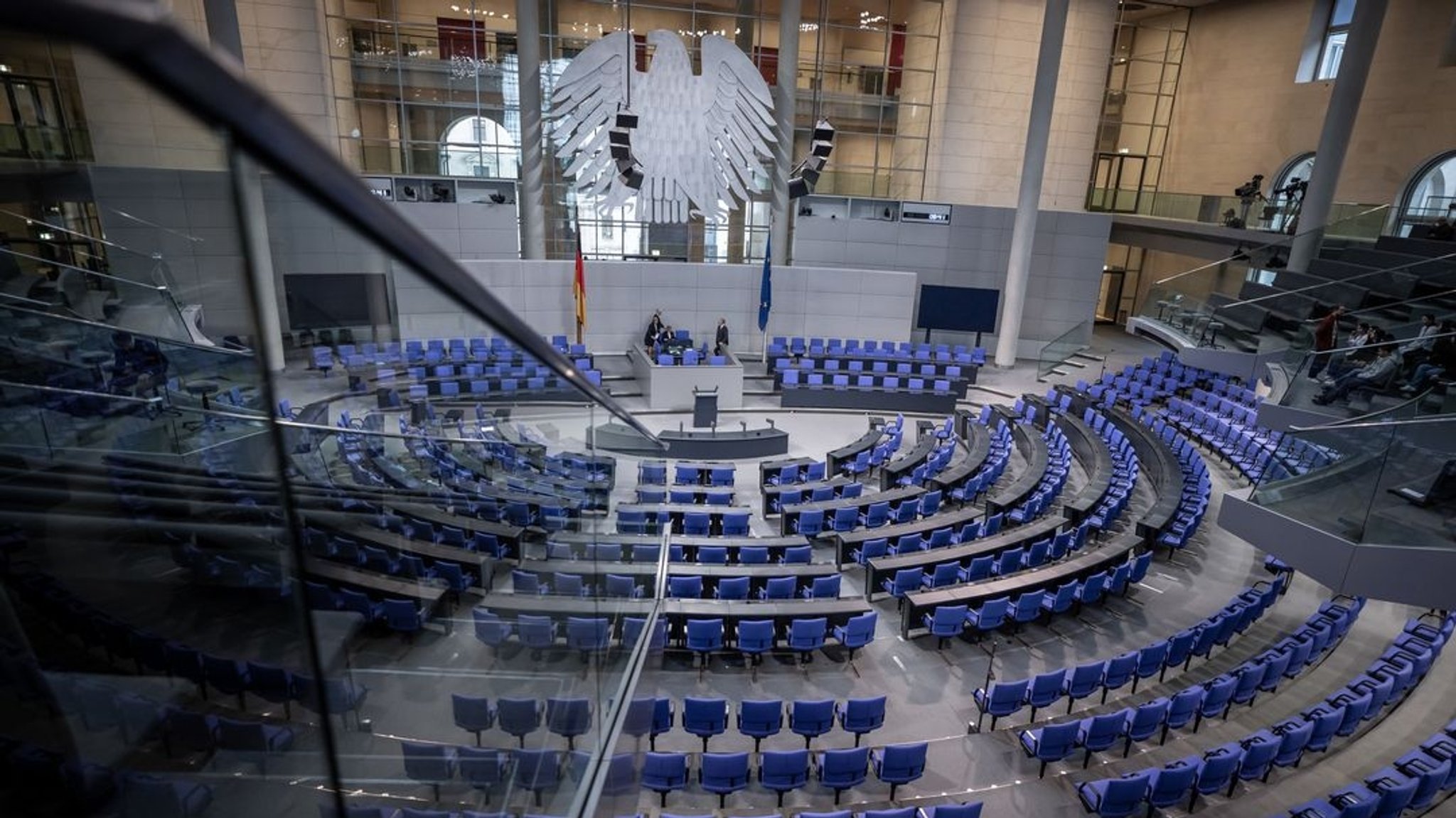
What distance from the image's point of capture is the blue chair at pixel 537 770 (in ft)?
10.3

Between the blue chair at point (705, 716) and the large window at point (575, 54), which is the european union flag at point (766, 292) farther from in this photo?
the blue chair at point (705, 716)

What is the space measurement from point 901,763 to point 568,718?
397 cm

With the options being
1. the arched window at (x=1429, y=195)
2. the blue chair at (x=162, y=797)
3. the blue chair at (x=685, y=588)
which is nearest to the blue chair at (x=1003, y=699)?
the blue chair at (x=685, y=588)

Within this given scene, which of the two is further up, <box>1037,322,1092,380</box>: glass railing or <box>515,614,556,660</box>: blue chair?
<box>515,614,556,660</box>: blue chair

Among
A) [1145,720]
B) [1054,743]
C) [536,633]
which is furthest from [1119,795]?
[536,633]

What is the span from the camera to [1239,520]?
8.32 metres

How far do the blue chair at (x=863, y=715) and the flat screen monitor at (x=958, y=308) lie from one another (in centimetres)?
1690

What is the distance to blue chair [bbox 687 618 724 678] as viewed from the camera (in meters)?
7.88

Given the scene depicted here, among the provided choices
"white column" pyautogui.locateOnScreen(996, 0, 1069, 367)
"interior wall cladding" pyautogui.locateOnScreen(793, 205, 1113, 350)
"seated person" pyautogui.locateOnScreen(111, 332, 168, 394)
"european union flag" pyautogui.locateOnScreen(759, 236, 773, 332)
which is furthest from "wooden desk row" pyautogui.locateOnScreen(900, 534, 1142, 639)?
"interior wall cladding" pyautogui.locateOnScreen(793, 205, 1113, 350)

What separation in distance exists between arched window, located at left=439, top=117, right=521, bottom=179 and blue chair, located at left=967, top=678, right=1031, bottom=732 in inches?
718

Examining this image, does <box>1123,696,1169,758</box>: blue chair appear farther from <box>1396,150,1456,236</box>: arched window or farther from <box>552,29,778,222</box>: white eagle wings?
<box>1396,150,1456,236</box>: arched window

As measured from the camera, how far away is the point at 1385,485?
23.2 feet

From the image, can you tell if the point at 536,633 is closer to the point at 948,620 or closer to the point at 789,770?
the point at 789,770

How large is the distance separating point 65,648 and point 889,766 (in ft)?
19.4
